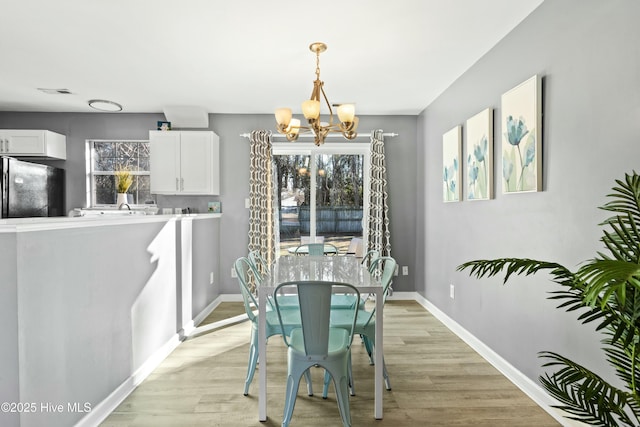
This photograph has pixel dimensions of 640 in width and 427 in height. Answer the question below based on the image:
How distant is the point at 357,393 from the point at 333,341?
0.57 metres

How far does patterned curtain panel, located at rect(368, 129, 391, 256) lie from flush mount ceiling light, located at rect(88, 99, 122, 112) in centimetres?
313

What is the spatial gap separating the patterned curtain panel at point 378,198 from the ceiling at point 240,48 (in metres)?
0.59

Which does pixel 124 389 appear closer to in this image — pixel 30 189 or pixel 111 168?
pixel 30 189

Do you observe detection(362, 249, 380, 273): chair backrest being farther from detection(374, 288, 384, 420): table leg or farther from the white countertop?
the white countertop

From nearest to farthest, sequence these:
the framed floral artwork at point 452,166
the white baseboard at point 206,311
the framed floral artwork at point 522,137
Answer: the framed floral artwork at point 522,137 → the framed floral artwork at point 452,166 → the white baseboard at point 206,311

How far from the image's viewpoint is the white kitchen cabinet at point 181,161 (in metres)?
4.30

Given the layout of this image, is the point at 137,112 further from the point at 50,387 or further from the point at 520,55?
the point at 520,55

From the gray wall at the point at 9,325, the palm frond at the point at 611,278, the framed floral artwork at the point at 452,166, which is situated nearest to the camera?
the palm frond at the point at 611,278

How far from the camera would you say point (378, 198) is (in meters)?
4.49

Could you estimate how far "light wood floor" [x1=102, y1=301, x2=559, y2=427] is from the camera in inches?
79.5

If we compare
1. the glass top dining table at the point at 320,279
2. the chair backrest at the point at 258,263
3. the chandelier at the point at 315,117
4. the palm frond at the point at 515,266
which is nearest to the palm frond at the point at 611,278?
the palm frond at the point at 515,266

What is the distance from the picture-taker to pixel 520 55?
2.39 metres

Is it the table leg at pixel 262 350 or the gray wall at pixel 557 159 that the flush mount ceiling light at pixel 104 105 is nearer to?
the table leg at pixel 262 350

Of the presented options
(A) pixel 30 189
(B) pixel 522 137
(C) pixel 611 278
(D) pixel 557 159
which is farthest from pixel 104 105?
(C) pixel 611 278
